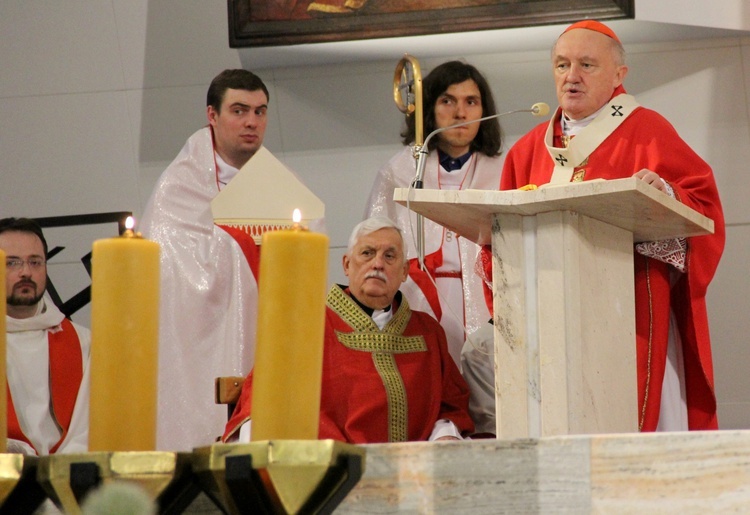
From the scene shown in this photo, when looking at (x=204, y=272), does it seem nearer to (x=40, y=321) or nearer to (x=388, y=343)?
(x=40, y=321)

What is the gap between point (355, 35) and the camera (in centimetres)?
620

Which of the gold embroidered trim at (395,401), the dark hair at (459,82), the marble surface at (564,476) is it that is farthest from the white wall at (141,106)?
the marble surface at (564,476)

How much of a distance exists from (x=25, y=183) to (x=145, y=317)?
623 cm

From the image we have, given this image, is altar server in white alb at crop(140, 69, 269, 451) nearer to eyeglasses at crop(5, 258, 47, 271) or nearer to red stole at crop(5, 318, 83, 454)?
red stole at crop(5, 318, 83, 454)

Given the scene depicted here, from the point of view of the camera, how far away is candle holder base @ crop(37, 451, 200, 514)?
33.8 inches

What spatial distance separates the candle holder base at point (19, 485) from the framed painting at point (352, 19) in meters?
5.32

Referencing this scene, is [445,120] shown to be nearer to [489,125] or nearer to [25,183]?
[489,125]

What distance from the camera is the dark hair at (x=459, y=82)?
16.6 feet

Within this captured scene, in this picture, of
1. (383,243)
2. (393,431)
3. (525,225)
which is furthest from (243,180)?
(525,225)

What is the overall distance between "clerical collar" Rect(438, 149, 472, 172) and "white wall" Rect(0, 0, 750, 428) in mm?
1433

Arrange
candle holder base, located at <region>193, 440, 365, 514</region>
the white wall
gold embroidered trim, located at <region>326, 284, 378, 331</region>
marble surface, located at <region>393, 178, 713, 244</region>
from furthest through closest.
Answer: the white wall < gold embroidered trim, located at <region>326, 284, 378, 331</region> < marble surface, located at <region>393, 178, 713, 244</region> < candle holder base, located at <region>193, 440, 365, 514</region>

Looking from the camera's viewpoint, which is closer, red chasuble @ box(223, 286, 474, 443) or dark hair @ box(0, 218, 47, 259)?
red chasuble @ box(223, 286, 474, 443)

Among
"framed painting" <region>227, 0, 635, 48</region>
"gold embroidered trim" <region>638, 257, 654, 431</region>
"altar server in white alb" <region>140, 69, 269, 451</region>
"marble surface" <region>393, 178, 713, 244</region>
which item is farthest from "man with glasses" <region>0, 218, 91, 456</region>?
"marble surface" <region>393, 178, 713, 244</region>

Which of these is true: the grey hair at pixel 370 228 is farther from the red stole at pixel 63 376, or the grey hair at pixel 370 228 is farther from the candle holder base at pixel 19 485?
the candle holder base at pixel 19 485
